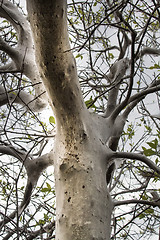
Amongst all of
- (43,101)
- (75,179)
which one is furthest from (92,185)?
(43,101)

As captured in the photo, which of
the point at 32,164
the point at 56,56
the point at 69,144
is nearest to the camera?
the point at 56,56

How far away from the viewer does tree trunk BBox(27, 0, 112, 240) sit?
119cm

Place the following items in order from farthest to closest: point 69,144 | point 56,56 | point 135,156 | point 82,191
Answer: point 135,156 < point 69,144 < point 56,56 < point 82,191

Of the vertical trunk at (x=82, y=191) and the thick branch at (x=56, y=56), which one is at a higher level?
the thick branch at (x=56, y=56)

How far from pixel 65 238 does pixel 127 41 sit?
106 inches

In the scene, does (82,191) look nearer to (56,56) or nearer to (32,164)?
(56,56)

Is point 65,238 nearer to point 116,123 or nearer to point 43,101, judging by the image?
point 116,123

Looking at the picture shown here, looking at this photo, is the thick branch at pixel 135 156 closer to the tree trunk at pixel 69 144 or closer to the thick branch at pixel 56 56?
the tree trunk at pixel 69 144

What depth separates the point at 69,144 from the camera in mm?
1511

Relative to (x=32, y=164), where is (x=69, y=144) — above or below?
below

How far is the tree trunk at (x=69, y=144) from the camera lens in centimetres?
119

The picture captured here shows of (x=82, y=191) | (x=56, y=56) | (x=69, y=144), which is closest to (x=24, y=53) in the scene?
(x=56, y=56)

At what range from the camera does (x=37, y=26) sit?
4.29ft

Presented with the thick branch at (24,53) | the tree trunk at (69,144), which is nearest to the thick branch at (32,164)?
the tree trunk at (69,144)
